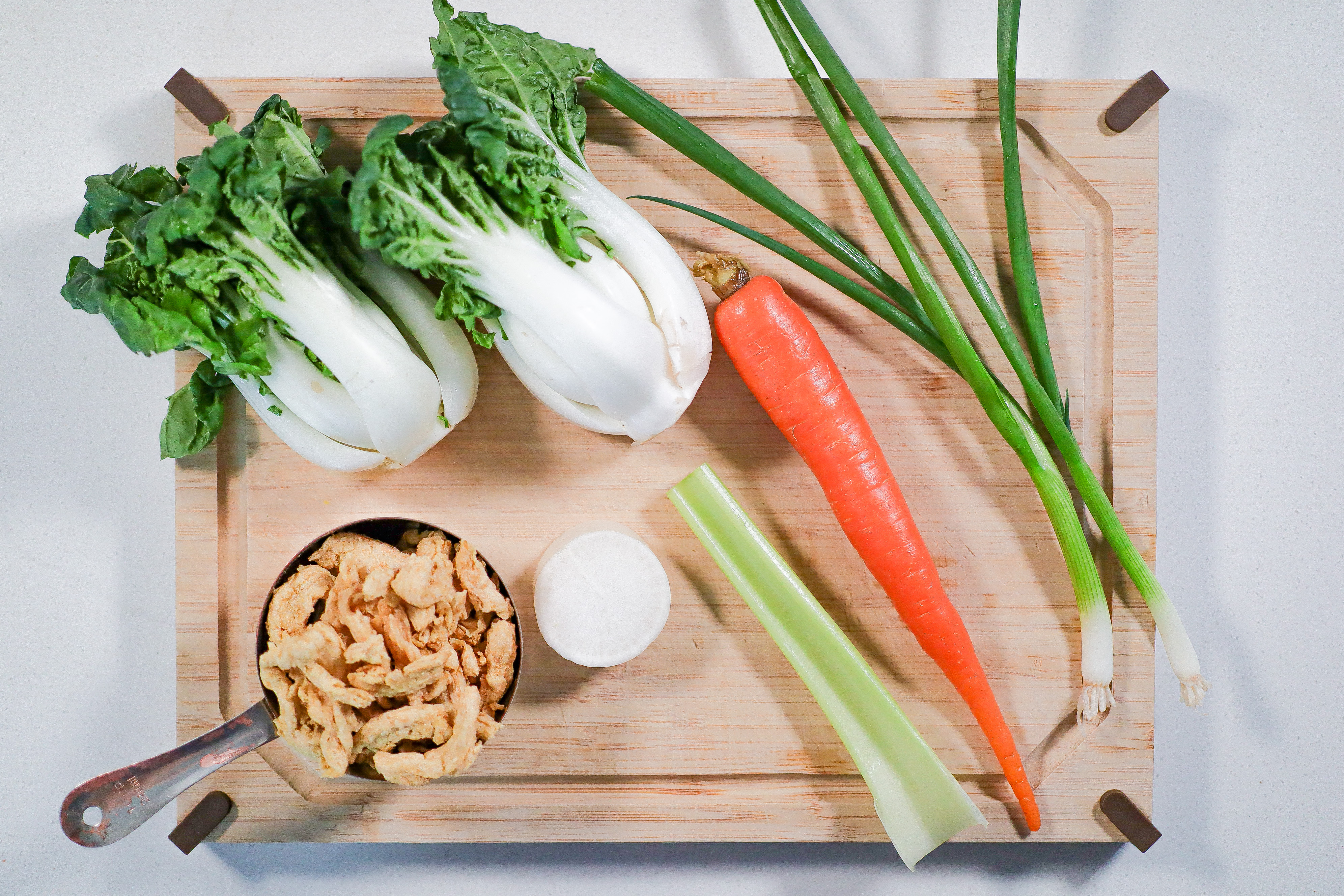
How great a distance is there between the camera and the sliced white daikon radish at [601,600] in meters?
1.66

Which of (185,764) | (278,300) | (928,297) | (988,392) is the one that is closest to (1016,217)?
(928,297)

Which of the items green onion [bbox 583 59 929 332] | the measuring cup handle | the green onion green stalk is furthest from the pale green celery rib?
the measuring cup handle

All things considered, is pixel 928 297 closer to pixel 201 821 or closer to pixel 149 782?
pixel 149 782

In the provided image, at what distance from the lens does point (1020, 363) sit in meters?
1.75

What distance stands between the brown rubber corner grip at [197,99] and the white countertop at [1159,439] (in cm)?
24

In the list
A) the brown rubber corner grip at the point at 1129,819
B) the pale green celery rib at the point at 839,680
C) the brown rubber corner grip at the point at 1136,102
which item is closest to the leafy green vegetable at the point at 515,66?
the pale green celery rib at the point at 839,680

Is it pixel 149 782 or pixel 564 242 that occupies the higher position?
pixel 564 242

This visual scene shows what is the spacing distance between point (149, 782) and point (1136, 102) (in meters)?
2.45

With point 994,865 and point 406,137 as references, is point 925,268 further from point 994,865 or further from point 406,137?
point 994,865

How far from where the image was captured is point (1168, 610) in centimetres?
179

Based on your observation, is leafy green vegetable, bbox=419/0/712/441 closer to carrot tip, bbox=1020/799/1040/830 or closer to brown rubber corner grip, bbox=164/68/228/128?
brown rubber corner grip, bbox=164/68/228/128

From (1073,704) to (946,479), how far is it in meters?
0.59

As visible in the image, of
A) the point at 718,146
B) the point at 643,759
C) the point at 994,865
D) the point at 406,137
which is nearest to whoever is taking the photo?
the point at 406,137

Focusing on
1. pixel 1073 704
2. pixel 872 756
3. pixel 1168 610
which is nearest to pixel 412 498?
pixel 872 756
